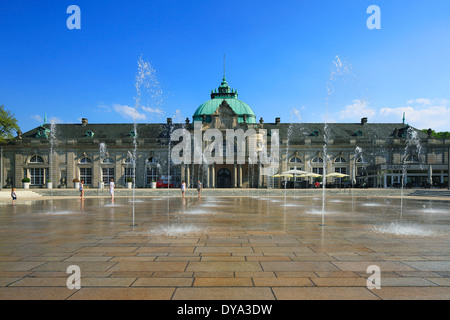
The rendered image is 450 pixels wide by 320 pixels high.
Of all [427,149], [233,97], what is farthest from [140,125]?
[427,149]

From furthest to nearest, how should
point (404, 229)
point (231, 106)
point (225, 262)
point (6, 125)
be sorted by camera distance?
point (231, 106) < point (6, 125) < point (404, 229) < point (225, 262)

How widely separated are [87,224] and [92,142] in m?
50.3

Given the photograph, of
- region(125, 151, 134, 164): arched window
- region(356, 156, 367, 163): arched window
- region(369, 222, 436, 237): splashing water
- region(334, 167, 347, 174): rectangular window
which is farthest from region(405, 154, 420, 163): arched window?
region(369, 222, 436, 237): splashing water

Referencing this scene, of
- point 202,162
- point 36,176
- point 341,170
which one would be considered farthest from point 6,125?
point 341,170

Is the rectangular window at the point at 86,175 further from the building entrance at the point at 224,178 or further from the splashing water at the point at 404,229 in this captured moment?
the splashing water at the point at 404,229

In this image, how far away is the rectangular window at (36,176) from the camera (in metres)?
58.8

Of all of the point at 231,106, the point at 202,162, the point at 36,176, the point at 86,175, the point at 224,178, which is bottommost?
the point at 224,178

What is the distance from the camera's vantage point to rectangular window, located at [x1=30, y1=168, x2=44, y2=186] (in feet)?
193

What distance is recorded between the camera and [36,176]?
59062mm

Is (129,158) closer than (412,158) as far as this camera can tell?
No

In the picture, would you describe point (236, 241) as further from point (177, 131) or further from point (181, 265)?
point (177, 131)

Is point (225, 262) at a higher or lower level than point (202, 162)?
lower

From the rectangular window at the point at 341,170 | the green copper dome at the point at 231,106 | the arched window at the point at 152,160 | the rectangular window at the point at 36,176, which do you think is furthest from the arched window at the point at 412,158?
the rectangular window at the point at 36,176

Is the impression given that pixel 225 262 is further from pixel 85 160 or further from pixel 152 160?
pixel 85 160
